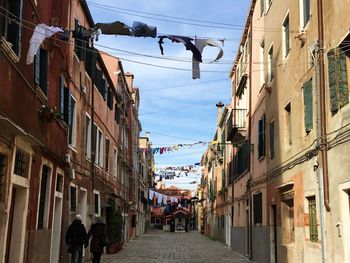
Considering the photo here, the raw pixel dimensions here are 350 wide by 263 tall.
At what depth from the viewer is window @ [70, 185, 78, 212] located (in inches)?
663

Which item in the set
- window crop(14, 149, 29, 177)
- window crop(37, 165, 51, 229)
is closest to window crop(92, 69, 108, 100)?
window crop(37, 165, 51, 229)

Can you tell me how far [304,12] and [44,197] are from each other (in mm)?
8349

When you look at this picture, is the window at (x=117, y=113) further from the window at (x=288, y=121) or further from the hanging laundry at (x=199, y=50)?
the hanging laundry at (x=199, y=50)

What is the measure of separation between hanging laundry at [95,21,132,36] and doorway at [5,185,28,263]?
12.6 feet

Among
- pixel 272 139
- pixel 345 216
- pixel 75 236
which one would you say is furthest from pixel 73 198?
pixel 345 216

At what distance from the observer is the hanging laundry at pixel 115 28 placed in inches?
400

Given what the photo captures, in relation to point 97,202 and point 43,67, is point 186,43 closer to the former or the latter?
point 43,67

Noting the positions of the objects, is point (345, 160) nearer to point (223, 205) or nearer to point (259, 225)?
point (259, 225)

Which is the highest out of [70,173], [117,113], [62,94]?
[117,113]

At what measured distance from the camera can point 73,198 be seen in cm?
1720

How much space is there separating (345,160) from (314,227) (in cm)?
314

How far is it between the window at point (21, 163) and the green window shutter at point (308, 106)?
6601 mm

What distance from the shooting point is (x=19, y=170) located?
1080cm

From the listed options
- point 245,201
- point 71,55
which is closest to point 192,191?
point 245,201
